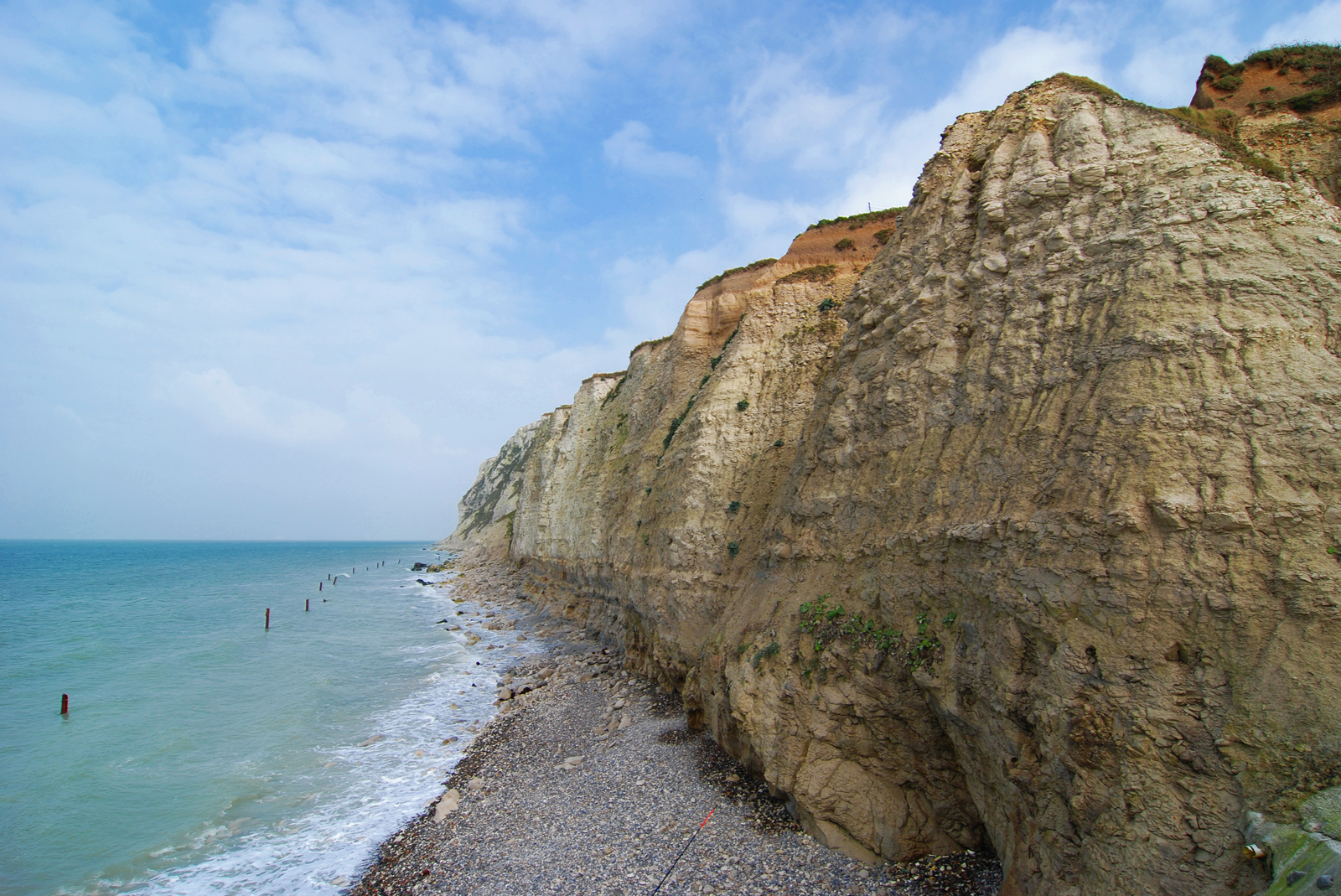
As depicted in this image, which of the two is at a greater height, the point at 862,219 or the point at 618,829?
the point at 862,219

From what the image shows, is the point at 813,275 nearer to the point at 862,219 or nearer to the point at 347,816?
the point at 862,219

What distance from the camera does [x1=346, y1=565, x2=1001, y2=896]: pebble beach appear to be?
898 centimetres

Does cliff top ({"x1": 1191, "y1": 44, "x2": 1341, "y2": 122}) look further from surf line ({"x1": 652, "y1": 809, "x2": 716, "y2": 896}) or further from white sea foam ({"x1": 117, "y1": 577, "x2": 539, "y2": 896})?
white sea foam ({"x1": 117, "y1": 577, "x2": 539, "y2": 896})

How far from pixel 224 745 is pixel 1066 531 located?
2198cm

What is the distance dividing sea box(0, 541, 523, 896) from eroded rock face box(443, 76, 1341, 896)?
851 centimetres

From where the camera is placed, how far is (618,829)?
11.1 m

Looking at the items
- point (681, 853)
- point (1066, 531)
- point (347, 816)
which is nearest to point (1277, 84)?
point (1066, 531)

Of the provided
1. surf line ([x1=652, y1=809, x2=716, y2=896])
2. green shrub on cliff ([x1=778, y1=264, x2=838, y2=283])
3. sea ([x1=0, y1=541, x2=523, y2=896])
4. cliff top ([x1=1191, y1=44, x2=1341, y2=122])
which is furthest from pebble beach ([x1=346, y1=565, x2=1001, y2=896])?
green shrub on cliff ([x1=778, y1=264, x2=838, y2=283])

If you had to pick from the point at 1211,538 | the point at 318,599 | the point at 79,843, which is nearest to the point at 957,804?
the point at 1211,538

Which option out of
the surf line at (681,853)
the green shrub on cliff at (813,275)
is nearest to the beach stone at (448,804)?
the surf line at (681,853)

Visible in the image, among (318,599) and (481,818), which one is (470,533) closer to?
(318,599)

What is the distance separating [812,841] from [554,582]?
28.5m

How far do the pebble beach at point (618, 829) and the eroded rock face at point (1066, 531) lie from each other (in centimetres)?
65

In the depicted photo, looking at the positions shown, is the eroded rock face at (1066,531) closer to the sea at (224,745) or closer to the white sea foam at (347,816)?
the white sea foam at (347,816)
